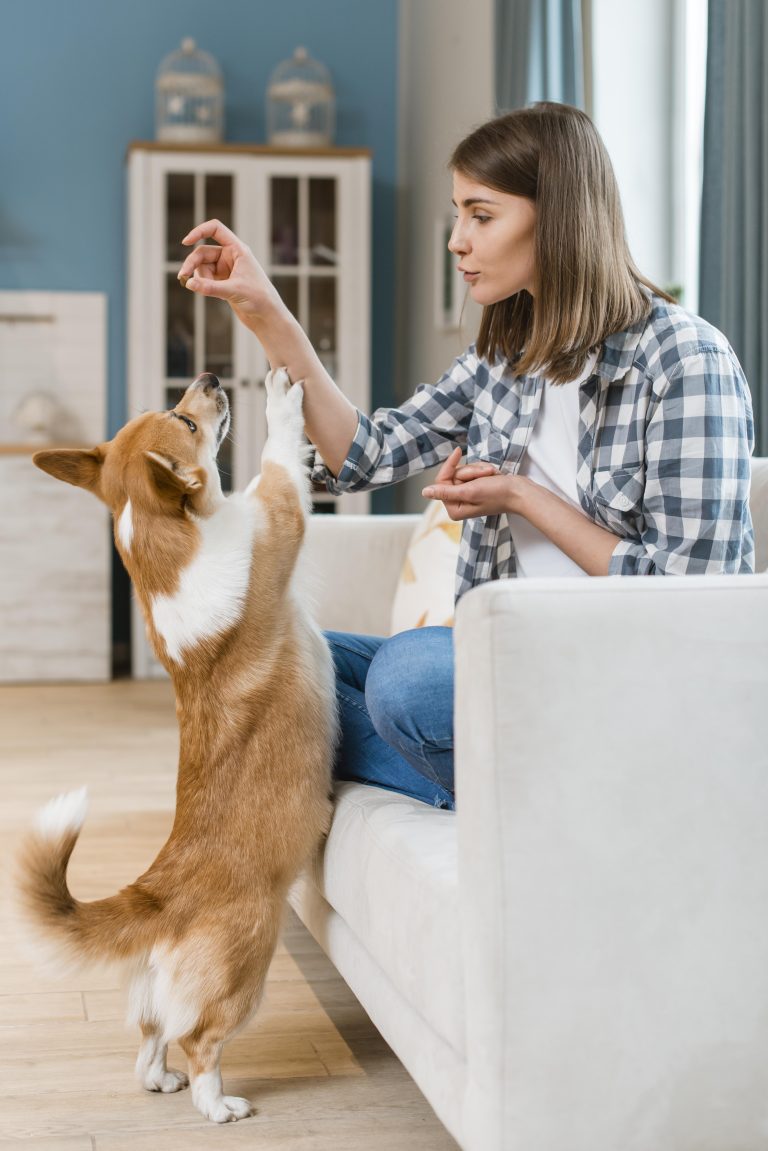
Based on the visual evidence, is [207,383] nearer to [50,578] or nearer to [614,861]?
[614,861]

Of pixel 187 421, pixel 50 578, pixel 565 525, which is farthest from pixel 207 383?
pixel 50 578

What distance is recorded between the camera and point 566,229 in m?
1.40

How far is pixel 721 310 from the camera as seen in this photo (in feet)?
7.87

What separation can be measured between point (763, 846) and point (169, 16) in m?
4.57

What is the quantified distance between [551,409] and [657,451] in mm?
244

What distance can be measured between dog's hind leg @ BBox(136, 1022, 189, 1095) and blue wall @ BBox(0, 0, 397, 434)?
12.1 feet

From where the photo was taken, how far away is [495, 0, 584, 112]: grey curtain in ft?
10.5

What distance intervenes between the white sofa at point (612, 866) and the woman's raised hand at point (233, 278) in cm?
63

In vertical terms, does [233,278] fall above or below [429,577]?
above

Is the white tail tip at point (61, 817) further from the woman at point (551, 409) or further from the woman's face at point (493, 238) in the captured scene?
the woman's face at point (493, 238)

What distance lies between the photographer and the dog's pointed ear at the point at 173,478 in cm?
136

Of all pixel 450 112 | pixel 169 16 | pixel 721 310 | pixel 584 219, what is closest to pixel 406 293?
pixel 450 112

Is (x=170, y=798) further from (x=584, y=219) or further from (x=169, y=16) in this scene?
(x=169, y=16)

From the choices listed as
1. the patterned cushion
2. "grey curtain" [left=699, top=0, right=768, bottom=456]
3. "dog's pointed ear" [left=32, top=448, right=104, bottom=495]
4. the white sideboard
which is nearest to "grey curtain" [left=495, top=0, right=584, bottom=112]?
"grey curtain" [left=699, top=0, right=768, bottom=456]
